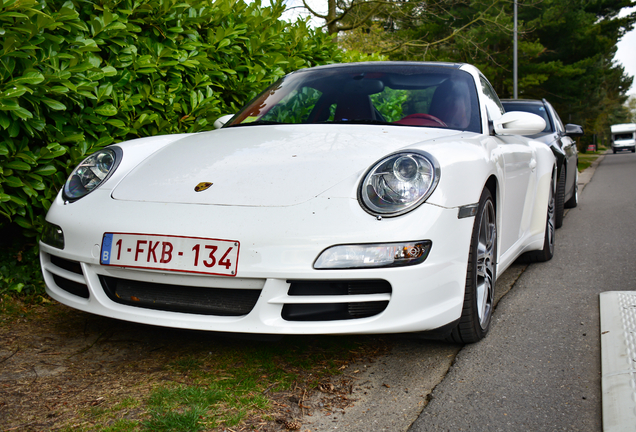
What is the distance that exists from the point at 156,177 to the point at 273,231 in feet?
2.52

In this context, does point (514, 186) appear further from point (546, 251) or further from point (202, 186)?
point (202, 186)

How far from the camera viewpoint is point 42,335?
286 cm

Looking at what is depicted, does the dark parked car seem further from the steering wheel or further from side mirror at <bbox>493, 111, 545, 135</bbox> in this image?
the steering wheel

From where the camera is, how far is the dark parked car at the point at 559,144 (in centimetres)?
595

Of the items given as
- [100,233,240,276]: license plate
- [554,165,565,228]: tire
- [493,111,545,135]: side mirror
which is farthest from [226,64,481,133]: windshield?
[554,165,565,228]: tire

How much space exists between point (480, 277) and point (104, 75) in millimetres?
2274

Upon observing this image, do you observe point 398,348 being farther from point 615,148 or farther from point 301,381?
point 615,148

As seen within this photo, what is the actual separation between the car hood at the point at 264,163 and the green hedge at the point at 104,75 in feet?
2.11

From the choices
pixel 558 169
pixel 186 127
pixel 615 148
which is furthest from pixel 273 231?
pixel 615 148

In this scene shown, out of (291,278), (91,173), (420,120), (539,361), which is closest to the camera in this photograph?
(291,278)

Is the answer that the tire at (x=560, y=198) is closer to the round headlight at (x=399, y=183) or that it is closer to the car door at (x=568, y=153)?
the car door at (x=568, y=153)

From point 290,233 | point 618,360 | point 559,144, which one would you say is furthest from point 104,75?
point 559,144

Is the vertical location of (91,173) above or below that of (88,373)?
above

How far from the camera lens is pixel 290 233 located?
2121mm
